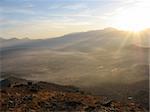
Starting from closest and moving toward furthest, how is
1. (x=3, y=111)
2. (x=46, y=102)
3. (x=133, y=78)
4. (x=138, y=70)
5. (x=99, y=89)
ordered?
(x=3, y=111), (x=46, y=102), (x=99, y=89), (x=133, y=78), (x=138, y=70)

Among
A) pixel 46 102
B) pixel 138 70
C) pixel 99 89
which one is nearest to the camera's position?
pixel 46 102

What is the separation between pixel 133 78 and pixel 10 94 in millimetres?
60586

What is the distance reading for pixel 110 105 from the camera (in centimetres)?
2488

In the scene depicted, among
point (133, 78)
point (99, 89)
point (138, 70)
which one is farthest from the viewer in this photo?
point (138, 70)

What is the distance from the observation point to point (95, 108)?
23.6 metres

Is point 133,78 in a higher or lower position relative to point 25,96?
lower

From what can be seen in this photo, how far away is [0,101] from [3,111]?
148 cm

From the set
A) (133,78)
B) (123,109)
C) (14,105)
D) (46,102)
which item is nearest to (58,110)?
(46,102)

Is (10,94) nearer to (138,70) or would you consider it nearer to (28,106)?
(28,106)

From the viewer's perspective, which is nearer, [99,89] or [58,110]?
[58,110]

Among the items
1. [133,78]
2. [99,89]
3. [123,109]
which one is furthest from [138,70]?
[123,109]

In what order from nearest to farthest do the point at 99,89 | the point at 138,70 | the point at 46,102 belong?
the point at 46,102
the point at 99,89
the point at 138,70

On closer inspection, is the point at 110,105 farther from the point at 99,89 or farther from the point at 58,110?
the point at 99,89

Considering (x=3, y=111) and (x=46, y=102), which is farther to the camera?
(x=46, y=102)
